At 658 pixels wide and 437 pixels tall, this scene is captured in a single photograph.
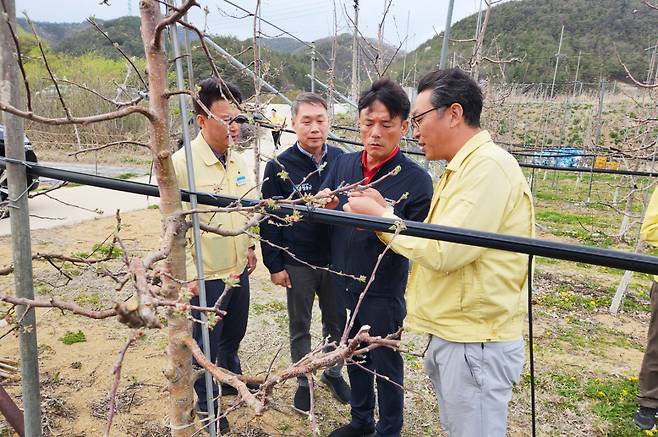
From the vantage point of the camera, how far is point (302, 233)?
2.47 meters

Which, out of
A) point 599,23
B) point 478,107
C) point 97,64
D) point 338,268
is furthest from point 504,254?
point 599,23

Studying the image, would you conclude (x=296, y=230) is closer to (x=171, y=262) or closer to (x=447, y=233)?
(x=171, y=262)

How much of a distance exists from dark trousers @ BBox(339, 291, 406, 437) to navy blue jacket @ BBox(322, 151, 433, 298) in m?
0.06

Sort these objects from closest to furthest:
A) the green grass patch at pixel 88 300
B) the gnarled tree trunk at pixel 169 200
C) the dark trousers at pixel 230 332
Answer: the gnarled tree trunk at pixel 169 200 < the dark trousers at pixel 230 332 < the green grass patch at pixel 88 300

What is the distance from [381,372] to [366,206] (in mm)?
935

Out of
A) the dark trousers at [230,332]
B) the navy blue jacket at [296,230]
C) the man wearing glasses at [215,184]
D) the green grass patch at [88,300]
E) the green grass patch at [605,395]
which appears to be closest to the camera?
the man wearing glasses at [215,184]

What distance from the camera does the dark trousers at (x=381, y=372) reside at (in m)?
1.99

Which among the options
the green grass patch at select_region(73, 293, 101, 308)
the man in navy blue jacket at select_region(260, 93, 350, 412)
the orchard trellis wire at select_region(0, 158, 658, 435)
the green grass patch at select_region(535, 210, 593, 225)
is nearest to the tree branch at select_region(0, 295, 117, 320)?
the orchard trellis wire at select_region(0, 158, 658, 435)

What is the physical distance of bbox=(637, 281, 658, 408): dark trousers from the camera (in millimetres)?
2537

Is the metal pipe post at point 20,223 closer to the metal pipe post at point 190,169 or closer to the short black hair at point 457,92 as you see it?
the metal pipe post at point 190,169

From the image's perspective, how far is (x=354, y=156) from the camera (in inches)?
85.4

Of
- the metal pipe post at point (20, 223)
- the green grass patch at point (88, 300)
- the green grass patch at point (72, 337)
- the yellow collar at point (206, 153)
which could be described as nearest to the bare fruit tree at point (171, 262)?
the metal pipe post at point (20, 223)

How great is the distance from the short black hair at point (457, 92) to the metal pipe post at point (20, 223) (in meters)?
1.32

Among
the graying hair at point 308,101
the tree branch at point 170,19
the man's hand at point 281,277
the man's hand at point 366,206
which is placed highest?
the tree branch at point 170,19
